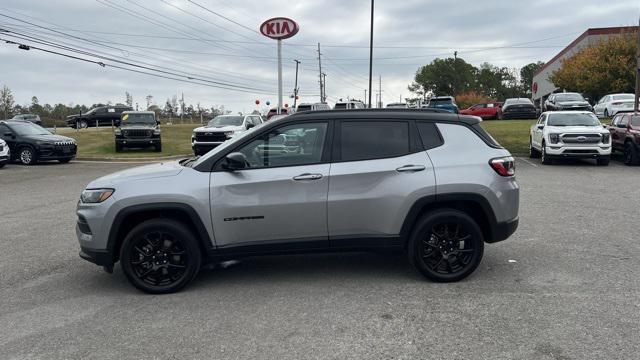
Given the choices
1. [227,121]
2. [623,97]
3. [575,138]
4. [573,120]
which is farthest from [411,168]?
[623,97]

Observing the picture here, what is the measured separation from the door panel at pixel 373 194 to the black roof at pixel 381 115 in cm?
51

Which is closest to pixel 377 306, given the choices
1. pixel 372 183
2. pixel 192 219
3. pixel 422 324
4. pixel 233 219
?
pixel 422 324

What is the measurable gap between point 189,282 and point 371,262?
6.84 feet

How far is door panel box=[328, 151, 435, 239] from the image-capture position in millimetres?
4992

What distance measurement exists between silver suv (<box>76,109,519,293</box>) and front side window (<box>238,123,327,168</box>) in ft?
0.03

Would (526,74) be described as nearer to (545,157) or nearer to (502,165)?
(545,157)

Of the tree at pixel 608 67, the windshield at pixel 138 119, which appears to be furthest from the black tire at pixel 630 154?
the tree at pixel 608 67

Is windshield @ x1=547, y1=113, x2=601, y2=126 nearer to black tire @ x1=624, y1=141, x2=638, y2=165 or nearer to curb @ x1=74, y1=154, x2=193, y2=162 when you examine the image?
black tire @ x1=624, y1=141, x2=638, y2=165

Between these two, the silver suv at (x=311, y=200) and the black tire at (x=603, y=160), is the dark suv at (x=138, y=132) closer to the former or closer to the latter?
the black tire at (x=603, y=160)

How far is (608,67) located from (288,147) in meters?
39.7

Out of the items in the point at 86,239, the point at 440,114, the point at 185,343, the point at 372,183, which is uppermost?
the point at 440,114

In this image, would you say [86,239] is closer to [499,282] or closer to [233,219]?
[233,219]

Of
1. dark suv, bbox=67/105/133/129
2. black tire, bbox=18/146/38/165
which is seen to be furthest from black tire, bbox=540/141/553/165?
dark suv, bbox=67/105/133/129

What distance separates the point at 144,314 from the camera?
4.54m
